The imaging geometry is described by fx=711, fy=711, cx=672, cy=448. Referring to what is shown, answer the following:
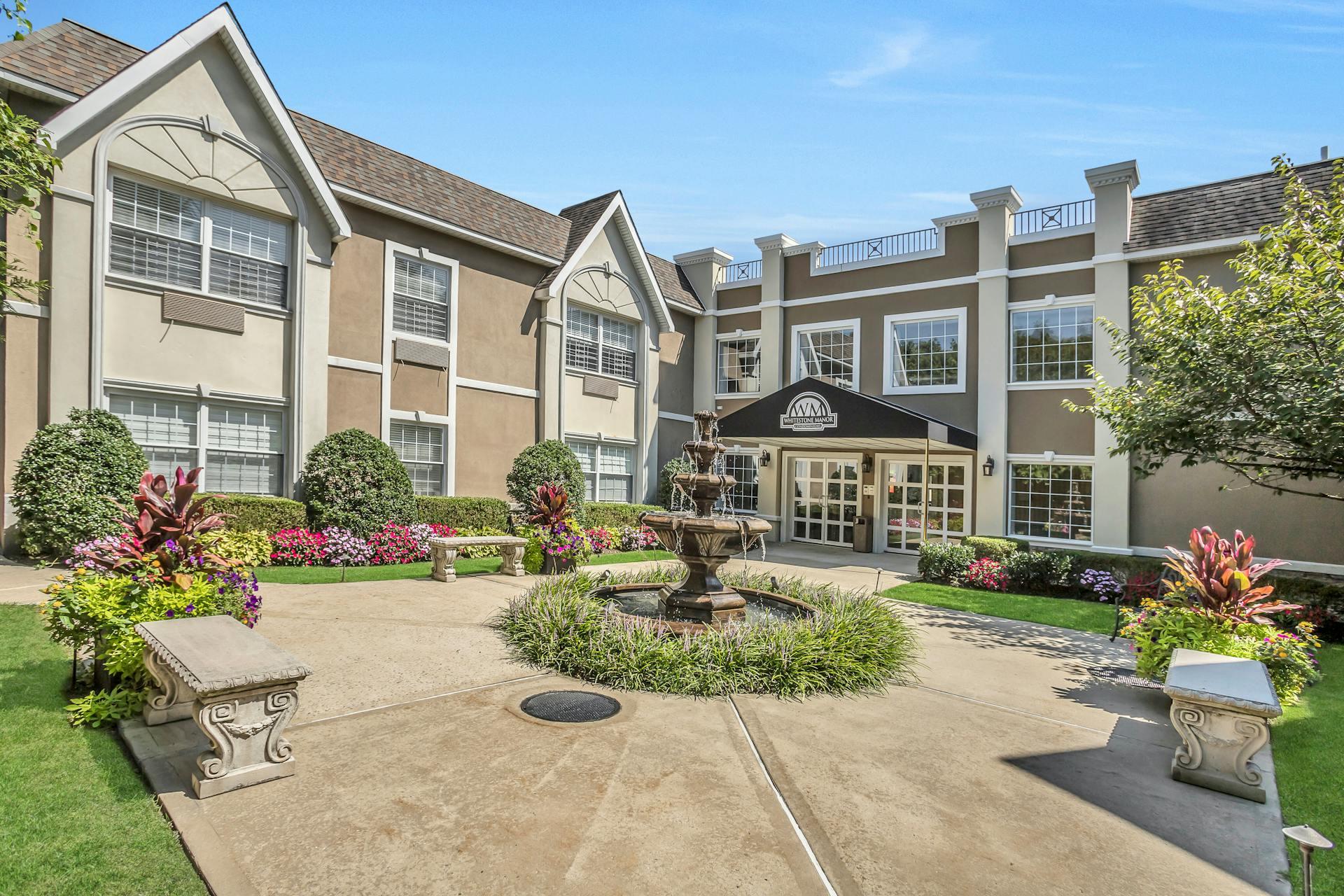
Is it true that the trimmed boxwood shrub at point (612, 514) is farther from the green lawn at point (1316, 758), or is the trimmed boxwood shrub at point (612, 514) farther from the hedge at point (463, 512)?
the green lawn at point (1316, 758)

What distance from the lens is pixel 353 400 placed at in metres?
14.5

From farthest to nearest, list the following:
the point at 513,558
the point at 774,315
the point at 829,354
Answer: the point at 774,315
the point at 829,354
the point at 513,558

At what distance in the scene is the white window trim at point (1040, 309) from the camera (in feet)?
54.4

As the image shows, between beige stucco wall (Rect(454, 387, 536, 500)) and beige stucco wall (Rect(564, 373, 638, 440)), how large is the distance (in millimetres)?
1136

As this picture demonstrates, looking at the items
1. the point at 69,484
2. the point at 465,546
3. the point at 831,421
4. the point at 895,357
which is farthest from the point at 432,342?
the point at 895,357

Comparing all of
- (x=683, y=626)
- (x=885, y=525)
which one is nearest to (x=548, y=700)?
(x=683, y=626)

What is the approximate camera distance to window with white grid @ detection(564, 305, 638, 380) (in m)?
19.0

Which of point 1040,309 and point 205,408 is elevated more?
point 1040,309

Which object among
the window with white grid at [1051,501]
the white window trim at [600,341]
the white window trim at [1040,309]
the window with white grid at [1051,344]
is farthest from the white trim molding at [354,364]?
the window with white grid at [1051,501]

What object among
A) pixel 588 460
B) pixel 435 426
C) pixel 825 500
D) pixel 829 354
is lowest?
pixel 825 500

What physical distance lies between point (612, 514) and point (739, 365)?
283 inches

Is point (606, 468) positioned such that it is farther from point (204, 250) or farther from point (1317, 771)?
point (1317, 771)

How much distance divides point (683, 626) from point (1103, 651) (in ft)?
18.2

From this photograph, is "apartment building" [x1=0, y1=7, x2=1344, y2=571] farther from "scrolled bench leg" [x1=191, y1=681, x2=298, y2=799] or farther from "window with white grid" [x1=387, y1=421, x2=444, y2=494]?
"scrolled bench leg" [x1=191, y1=681, x2=298, y2=799]
